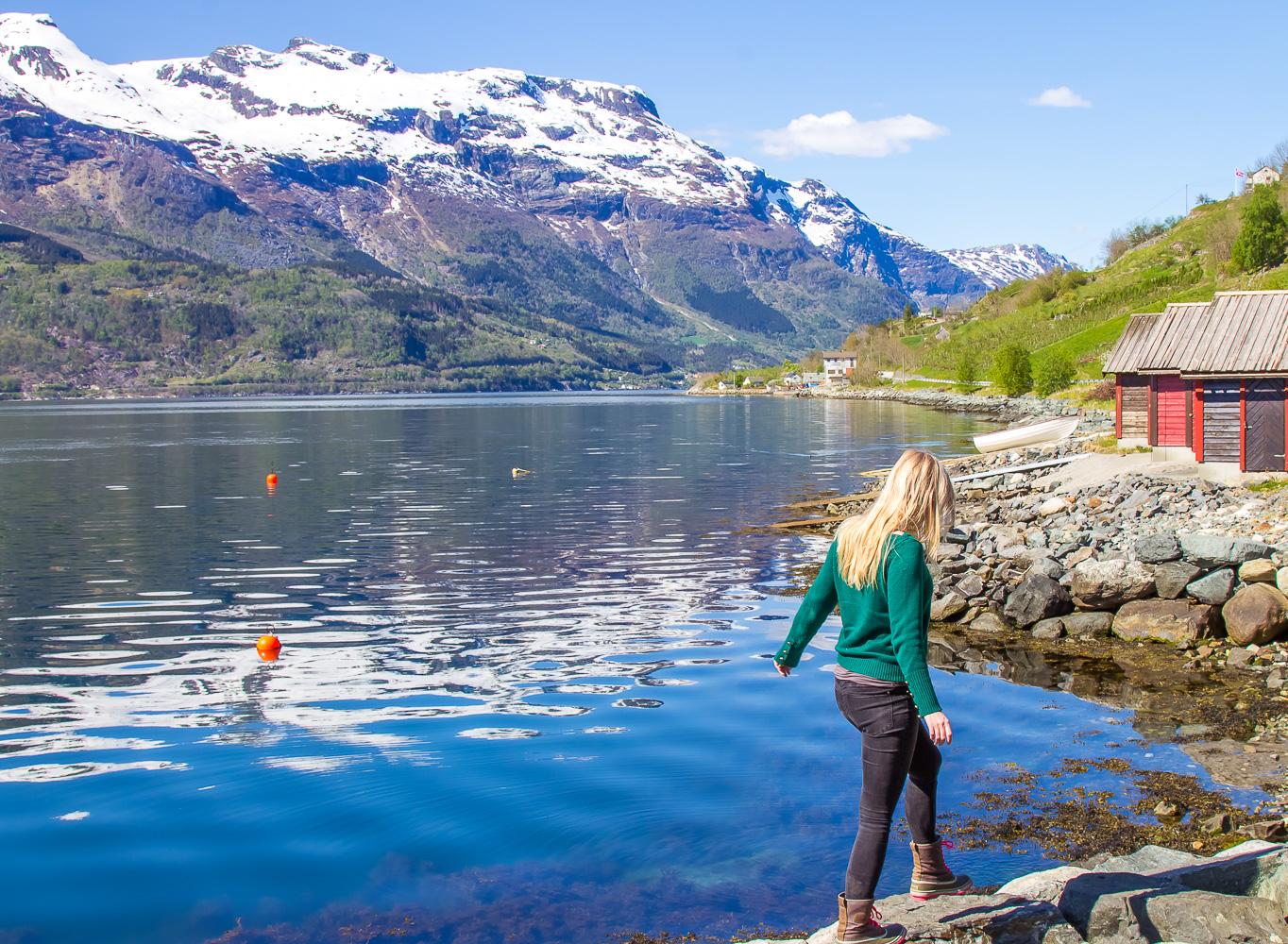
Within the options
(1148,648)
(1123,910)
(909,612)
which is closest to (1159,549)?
(1148,648)

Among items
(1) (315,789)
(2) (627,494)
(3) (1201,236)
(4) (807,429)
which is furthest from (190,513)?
(3) (1201,236)

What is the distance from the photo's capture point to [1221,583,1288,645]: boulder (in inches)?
755

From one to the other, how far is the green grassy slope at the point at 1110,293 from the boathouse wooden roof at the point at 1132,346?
196 ft

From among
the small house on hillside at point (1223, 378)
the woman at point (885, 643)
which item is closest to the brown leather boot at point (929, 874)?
the woman at point (885, 643)

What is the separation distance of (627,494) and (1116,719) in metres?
36.5

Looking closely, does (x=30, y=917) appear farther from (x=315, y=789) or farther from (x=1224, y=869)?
(x=1224, y=869)

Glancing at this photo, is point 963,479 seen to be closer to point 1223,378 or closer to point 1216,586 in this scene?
point 1223,378

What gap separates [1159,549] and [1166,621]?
1979 millimetres

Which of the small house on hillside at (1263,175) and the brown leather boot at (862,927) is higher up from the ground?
the small house on hillside at (1263,175)

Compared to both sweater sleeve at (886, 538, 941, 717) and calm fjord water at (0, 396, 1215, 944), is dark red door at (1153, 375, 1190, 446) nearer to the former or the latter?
calm fjord water at (0, 396, 1215, 944)

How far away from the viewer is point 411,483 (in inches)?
2341

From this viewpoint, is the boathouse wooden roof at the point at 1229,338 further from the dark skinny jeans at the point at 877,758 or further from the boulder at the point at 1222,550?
the dark skinny jeans at the point at 877,758

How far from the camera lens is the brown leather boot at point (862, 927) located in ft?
26.4

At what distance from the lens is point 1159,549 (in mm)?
22047
